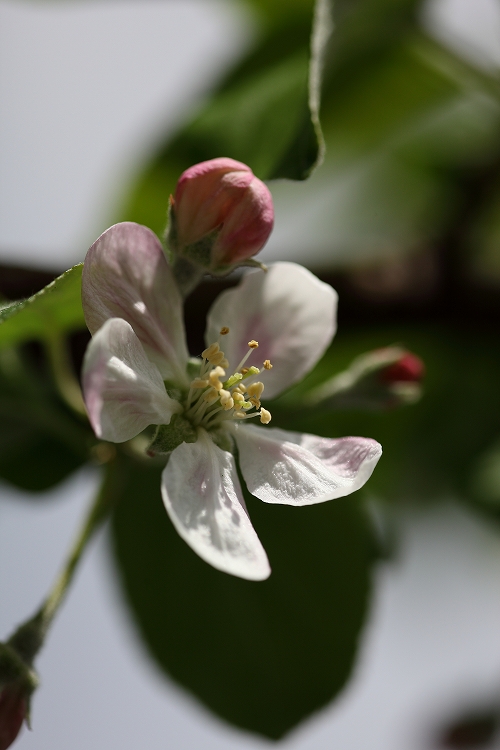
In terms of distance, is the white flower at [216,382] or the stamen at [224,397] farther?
the stamen at [224,397]

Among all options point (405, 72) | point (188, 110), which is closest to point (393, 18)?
point (405, 72)

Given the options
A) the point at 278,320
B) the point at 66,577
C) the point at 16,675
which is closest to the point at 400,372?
the point at 278,320

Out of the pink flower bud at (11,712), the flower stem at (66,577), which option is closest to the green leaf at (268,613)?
the flower stem at (66,577)

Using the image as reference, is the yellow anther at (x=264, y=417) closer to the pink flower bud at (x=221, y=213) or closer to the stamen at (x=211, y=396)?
the stamen at (x=211, y=396)

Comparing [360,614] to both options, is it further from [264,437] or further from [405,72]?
[405,72]

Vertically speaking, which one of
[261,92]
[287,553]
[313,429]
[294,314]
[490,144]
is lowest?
[287,553]

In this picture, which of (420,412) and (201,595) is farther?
(420,412)

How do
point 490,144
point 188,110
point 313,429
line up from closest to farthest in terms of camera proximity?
point 313,429
point 188,110
point 490,144
